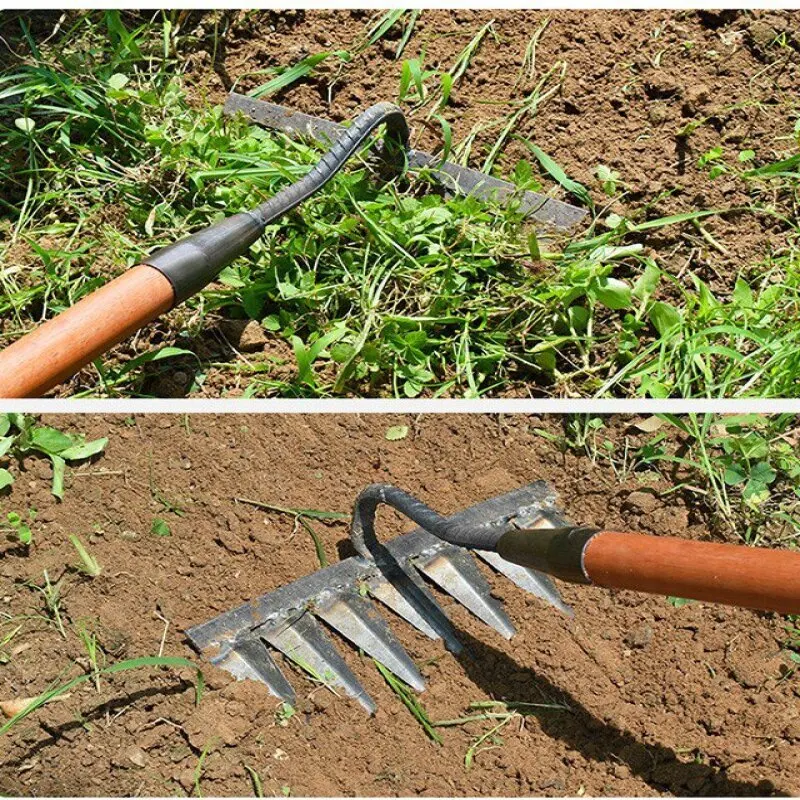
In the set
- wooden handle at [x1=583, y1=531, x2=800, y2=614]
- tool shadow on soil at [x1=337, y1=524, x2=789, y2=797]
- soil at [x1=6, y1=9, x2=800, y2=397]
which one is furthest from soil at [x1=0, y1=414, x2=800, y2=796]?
soil at [x1=6, y1=9, x2=800, y2=397]

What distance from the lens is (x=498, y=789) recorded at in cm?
225

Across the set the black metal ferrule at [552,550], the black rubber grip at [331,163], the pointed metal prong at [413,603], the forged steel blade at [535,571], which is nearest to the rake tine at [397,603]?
the pointed metal prong at [413,603]

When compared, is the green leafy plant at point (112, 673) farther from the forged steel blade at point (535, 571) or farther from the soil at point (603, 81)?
the soil at point (603, 81)

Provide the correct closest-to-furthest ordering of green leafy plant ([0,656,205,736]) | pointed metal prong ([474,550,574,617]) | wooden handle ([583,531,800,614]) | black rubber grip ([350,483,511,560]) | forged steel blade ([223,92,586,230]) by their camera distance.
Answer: wooden handle ([583,531,800,614]) → green leafy plant ([0,656,205,736]) → black rubber grip ([350,483,511,560]) → pointed metal prong ([474,550,574,617]) → forged steel blade ([223,92,586,230])

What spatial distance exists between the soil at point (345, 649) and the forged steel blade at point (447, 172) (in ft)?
2.00

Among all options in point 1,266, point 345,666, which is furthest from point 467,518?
point 1,266

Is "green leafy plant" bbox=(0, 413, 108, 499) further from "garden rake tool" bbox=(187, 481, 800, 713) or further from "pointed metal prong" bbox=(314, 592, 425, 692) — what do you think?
"pointed metal prong" bbox=(314, 592, 425, 692)

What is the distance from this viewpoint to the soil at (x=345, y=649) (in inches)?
87.6

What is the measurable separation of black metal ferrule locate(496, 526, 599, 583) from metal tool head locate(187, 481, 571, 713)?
1.19 ft

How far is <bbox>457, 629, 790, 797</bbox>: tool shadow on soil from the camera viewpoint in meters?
2.26

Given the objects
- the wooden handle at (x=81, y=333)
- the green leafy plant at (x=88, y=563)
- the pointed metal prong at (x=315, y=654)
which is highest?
the wooden handle at (x=81, y=333)

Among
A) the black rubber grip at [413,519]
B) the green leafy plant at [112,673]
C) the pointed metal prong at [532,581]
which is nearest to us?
the green leafy plant at [112,673]

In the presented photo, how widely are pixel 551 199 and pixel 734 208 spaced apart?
555 mm

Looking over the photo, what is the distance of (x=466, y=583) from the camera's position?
2559mm
